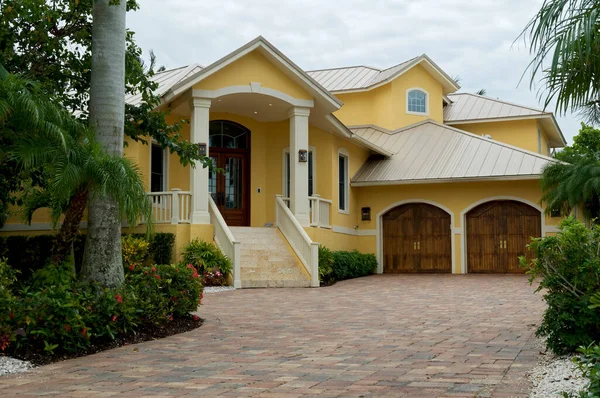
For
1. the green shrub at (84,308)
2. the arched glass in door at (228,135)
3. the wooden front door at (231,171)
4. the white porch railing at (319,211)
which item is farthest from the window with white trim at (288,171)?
the green shrub at (84,308)

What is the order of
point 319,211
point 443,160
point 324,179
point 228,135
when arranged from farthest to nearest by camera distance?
point 443,160, point 324,179, point 228,135, point 319,211

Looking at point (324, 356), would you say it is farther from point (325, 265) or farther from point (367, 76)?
point (367, 76)

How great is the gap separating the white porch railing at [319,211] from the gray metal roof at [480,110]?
34.3ft

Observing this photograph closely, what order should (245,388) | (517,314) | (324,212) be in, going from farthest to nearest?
(324,212), (517,314), (245,388)

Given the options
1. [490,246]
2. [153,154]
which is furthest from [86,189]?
[490,246]

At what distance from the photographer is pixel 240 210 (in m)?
22.2

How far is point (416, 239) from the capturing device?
23578mm

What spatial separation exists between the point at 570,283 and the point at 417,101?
70.0 ft

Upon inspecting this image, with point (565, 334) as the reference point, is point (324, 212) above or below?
above

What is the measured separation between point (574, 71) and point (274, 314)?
6136 mm

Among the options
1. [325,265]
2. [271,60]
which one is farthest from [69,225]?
[271,60]

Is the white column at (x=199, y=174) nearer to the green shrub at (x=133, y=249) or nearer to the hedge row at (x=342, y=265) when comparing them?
the green shrub at (x=133, y=249)

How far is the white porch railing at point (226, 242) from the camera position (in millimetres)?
16781

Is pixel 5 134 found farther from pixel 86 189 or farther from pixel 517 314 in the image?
pixel 517 314
